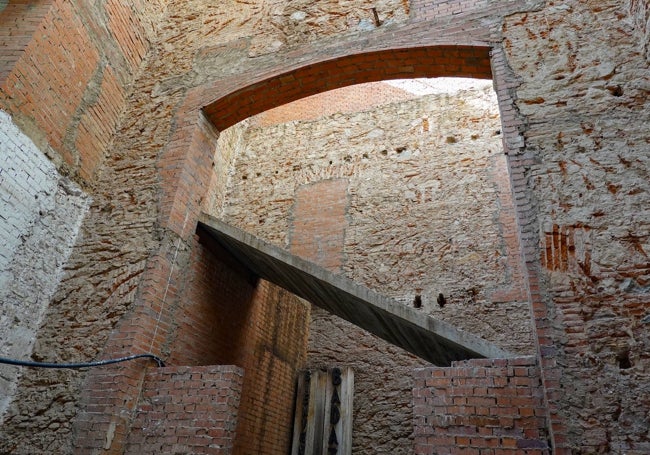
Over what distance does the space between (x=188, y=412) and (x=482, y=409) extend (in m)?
2.30

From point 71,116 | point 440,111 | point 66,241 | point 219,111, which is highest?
point 440,111

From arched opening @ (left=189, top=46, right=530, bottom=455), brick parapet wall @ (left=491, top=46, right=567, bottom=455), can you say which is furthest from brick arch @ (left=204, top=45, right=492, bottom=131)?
brick parapet wall @ (left=491, top=46, right=567, bottom=455)

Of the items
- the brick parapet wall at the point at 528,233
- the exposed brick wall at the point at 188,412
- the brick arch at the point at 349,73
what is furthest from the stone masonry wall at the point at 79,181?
the brick parapet wall at the point at 528,233

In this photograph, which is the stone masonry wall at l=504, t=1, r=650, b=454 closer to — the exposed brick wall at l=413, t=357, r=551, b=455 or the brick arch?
the exposed brick wall at l=413, t=357, r=551, b=455

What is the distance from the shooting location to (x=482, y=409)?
302 cm

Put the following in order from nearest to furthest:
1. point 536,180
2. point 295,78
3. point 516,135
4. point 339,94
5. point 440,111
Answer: point 536,180 → point 516,135 → point 295,78 → point 440,111 → point 339,94

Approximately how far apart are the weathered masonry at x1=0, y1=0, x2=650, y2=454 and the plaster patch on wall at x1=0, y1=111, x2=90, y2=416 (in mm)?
23

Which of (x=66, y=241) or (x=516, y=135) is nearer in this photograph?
(x=516, y=135)

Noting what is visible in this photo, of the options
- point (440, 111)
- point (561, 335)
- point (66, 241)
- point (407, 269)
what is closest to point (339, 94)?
point (440, 111)

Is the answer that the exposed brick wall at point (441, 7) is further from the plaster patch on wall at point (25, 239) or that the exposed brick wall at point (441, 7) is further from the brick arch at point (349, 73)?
the plaster patch on wall at point (25, 239)

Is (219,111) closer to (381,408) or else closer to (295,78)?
(295,78)

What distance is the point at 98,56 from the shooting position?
217 inches

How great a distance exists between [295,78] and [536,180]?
295 cm

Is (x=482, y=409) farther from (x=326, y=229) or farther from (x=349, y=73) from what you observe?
(x=326, y=229)
